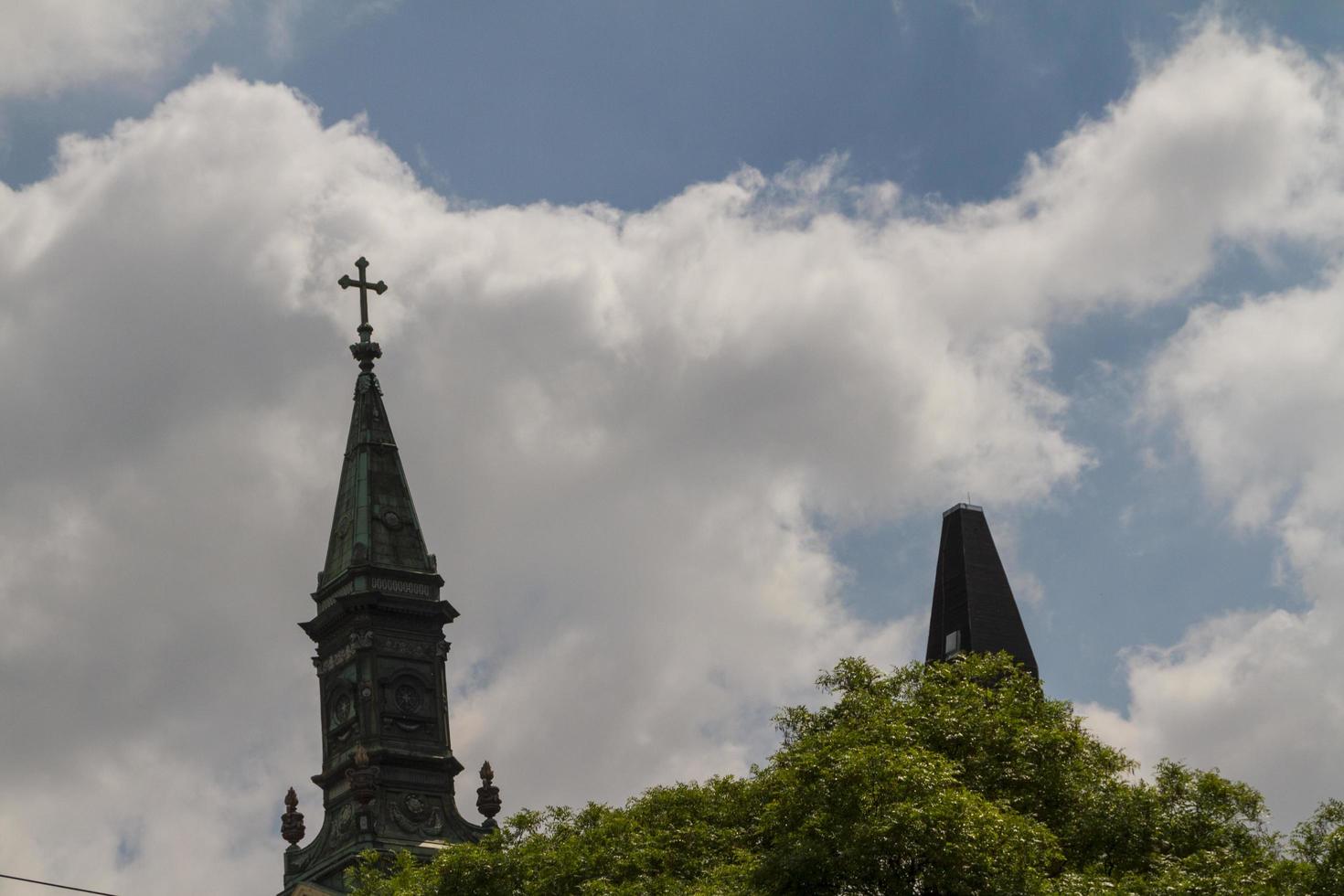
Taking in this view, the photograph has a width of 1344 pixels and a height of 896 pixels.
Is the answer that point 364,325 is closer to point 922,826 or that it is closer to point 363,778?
point 363,778

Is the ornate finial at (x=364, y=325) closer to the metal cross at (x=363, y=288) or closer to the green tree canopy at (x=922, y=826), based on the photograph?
the metal cross at (x=363, y=288)

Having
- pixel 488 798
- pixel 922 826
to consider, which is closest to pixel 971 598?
pixel 488 798

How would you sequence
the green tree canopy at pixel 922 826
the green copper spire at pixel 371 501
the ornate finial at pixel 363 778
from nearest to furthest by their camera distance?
the green tree canopy at pixel 922 826 → the ornate finial at pixel 363 778 → the green copper spire at pixel 371 501

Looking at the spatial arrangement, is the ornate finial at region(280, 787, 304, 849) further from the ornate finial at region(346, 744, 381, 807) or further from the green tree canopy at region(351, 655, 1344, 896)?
the green tree canopy at region(351, 655, 1344, 896)

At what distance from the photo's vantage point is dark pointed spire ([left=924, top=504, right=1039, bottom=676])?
10638cm

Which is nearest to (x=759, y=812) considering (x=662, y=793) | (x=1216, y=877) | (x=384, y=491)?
(x=662, y=793)

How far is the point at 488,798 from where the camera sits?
3533 inches

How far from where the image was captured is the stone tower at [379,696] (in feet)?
284

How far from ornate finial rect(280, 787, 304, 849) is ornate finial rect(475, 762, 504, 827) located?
764 centimetres

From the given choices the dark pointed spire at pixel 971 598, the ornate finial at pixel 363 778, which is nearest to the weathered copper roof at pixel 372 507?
the ornate finial at pixel 363 778

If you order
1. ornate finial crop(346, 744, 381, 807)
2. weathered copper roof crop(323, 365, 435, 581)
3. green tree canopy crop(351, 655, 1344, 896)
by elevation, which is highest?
weathered copper roof crop(323, 365, 435, 581)

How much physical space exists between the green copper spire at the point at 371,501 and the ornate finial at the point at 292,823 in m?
9.73

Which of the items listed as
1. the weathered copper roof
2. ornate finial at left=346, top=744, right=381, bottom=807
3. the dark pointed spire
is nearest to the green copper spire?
the weathered copper roof

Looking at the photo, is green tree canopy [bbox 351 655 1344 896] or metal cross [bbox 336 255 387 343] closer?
green tree canopy [bbox 351 655 1344 896]
